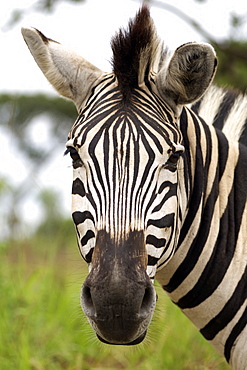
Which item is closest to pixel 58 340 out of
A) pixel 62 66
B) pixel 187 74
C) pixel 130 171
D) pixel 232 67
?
pixel 62 66

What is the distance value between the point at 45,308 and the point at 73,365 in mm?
1072

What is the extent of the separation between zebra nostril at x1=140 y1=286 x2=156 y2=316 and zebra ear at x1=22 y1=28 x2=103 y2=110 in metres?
1.49

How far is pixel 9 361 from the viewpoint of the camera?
5793mm

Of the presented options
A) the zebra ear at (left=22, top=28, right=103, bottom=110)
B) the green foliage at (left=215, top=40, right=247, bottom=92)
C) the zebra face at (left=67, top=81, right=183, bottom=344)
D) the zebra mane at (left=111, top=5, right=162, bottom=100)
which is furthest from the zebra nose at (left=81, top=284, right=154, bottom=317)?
the green foliage at (left=215, top=40, right=247, bottom=92)

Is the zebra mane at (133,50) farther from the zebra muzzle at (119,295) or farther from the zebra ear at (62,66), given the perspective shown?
the zebra muzzle at (119,295)

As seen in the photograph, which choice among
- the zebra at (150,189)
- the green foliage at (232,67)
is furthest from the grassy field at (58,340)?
the green foliage at (232,67)

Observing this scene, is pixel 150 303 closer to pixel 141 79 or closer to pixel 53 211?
pixel 141 79

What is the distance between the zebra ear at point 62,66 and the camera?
353cm

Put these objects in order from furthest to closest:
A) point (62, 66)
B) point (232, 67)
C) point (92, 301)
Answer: point (232, 67) < point (62, 66) < point (92, 301)

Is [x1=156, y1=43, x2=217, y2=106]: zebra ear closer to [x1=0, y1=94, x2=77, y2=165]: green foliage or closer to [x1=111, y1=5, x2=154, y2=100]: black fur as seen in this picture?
[x1=111, y1=5, x2=154, y2=100]: black fur

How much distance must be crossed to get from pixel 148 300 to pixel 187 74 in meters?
1.44

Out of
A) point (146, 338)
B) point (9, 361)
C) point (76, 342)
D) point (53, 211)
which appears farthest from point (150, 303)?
point (53, 211)

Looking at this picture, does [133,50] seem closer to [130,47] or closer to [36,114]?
[130,47]

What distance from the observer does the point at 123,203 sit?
2.87 m
